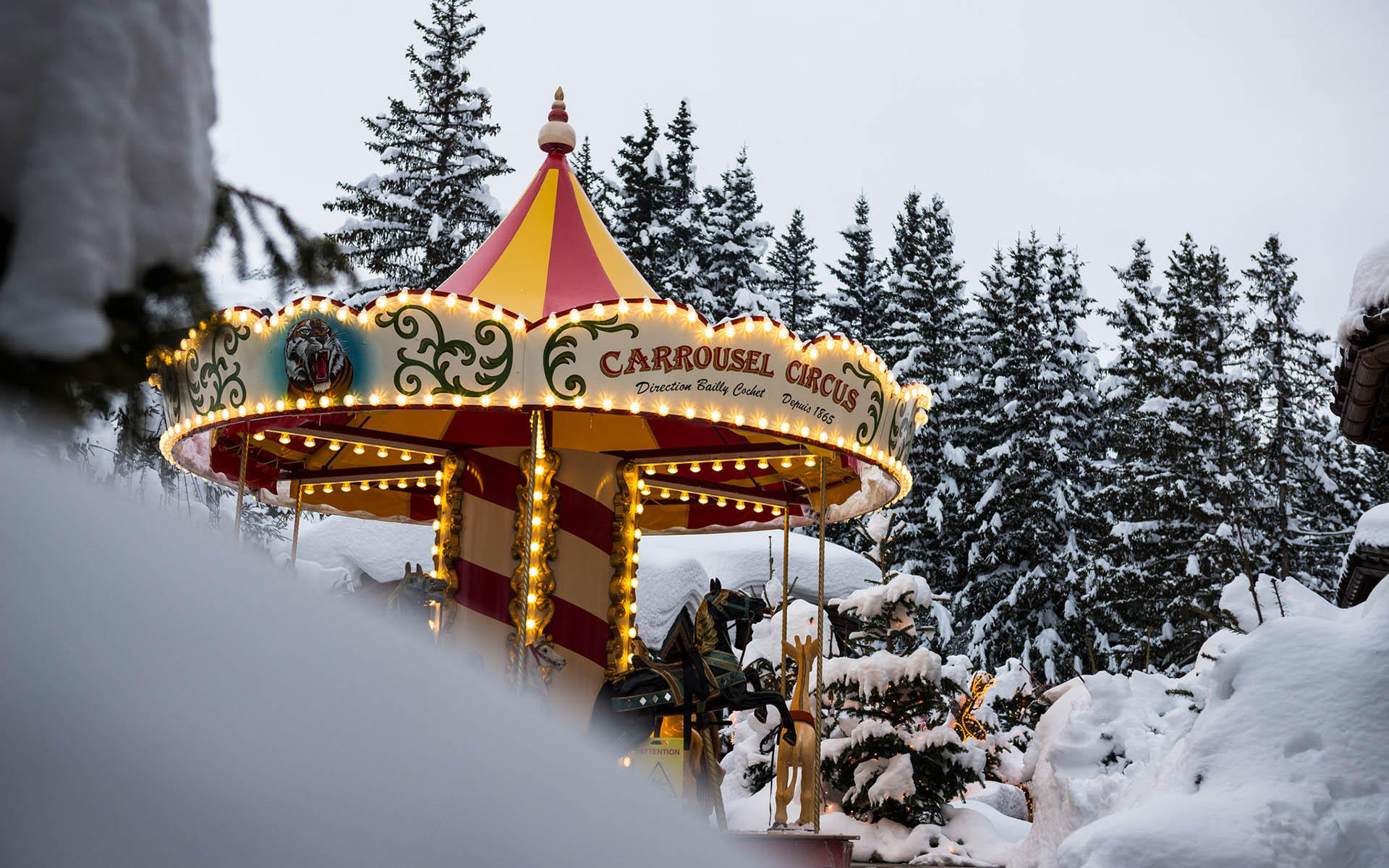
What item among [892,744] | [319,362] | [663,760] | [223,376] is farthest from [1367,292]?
[223,376]

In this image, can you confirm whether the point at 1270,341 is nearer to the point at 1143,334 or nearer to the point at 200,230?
the point at 1143,334

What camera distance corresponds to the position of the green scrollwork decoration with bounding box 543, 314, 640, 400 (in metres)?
7.45

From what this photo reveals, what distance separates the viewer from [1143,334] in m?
29.4

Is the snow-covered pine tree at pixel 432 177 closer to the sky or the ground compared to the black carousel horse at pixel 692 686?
closer to the sky

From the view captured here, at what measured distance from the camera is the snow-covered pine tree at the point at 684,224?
2889 centimetres

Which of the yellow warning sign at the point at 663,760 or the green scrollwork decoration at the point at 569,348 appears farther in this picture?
the yellow warning sign at the point at 663,760

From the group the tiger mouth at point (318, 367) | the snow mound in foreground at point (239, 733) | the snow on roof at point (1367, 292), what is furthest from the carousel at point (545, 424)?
the snow mound in foreground at point (239, 733)

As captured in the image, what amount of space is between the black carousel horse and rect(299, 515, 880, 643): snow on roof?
11940 millimetres

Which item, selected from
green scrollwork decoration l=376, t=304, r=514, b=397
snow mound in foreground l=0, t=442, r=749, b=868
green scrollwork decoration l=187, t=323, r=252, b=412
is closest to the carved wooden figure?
green scrollwork decoration l=376, t=304, r=514, b=397

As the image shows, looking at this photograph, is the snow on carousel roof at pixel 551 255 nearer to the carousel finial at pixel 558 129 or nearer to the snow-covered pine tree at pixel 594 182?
the carousel finial at pixel 558 129

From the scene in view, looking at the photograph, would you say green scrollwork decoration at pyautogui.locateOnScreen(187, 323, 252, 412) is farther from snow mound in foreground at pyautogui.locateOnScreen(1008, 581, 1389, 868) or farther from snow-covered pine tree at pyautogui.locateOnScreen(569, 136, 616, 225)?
snow-covered pine tree at pyautogui.locateOnScreen(569, 136, 616, 225)

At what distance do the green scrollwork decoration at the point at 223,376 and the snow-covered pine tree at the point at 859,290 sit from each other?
26491 mm

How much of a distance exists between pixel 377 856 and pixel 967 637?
1121 inches

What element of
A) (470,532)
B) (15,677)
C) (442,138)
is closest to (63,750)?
(15,677)
